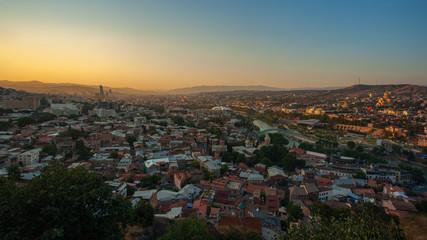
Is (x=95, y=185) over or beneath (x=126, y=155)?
over

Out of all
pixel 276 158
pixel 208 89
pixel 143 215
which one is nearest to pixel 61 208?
pixel 143 215

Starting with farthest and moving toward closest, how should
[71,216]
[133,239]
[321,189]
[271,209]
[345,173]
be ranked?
[345,173] → [321,189] → [271,209] → [133,239] → [71,216]

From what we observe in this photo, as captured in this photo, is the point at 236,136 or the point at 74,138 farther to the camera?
the point at 236,136

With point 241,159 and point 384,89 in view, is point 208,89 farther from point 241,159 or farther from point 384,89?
point 241,159

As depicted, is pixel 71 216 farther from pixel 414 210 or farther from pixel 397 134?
pixel 397 134

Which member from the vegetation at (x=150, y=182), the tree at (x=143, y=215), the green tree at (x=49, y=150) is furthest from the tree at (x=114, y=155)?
the tree at (x=143, y=215)

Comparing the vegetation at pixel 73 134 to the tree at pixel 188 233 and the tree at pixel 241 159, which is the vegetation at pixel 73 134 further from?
the tree at pixel 188 233

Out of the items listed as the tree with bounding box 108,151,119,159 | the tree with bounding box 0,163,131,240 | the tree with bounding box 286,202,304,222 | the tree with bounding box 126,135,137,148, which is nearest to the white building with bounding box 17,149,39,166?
the tree with bounding box 108,151,119,159

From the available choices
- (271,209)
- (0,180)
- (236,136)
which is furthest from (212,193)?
(236,136)
